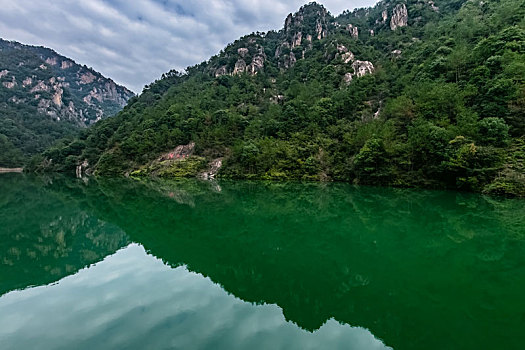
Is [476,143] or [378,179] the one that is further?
[378,179]

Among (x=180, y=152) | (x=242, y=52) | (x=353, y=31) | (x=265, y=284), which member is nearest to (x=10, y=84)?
(x=242, y=52)

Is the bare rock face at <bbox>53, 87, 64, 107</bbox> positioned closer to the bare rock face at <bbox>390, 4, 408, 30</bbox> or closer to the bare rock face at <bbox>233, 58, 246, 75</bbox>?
the bare rock face at <bbox>233, 58, 246, 75</bbox>

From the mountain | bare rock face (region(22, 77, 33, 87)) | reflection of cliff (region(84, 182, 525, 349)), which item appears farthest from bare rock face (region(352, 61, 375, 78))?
bare rock face (region(22, 77, 33, 87))

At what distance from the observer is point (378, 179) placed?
120 feet

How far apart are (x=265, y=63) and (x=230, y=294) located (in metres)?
102

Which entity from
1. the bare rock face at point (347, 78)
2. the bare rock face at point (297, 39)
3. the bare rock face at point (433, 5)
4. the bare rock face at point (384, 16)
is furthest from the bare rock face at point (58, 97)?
the bare rock face at point (433, 5)

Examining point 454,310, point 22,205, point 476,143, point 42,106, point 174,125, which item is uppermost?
point 42,106

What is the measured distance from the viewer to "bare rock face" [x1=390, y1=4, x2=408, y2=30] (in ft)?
299

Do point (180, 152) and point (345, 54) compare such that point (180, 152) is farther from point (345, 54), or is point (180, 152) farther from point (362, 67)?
point (345, 54)

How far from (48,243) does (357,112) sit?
50.4 meters

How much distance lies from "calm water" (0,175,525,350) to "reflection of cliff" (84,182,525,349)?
0.04 meters

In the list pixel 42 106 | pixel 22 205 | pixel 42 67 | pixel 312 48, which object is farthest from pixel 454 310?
pixel 42 67

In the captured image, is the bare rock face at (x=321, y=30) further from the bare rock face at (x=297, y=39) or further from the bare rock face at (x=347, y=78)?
the bare rock face at (x=347, y=78)

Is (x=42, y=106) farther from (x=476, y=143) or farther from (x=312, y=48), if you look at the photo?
(x=476, y=143)
